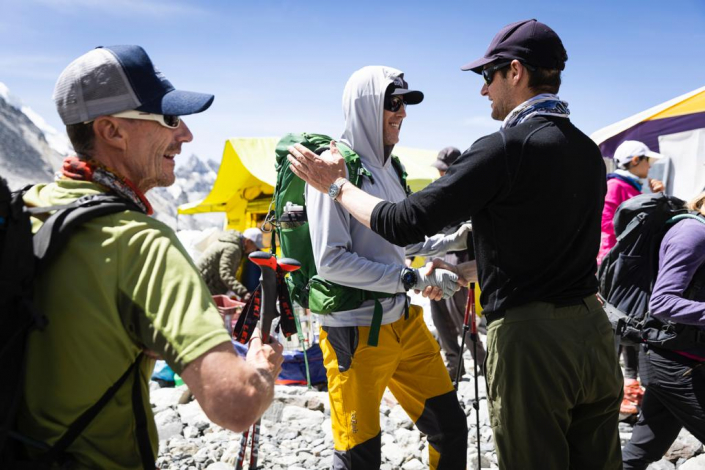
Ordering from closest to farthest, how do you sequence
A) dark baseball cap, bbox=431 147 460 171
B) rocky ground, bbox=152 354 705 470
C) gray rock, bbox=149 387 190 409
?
rocky ground, bbox=152 354 705 470 < gray rock, bbox=149 387 190 409 < dark baseball cap, bbox=431 147 460 171

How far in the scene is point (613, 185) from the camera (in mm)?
6508

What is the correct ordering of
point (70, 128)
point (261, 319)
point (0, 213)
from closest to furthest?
point (0, 213) < point (70, 128) < point (261, 319)

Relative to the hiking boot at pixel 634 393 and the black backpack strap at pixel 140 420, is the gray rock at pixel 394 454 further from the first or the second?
the black backpack strap at pixel 140 420

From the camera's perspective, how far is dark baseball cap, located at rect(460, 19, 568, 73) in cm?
244

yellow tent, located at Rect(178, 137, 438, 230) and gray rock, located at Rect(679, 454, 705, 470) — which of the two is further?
yellow tent, located at Rect(178, 137, 438, 230)

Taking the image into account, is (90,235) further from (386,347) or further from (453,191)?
(386,347)

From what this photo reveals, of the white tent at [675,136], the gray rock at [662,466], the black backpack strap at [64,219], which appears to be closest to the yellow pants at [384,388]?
the black backpack strap at [64,219]

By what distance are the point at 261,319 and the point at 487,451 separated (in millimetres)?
3656

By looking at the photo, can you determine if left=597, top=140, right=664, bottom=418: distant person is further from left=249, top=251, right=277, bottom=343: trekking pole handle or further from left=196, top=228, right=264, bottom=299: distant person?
left=196, top=228, right=264, bottom=299: distant person

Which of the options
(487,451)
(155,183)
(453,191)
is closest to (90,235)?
(155,183)

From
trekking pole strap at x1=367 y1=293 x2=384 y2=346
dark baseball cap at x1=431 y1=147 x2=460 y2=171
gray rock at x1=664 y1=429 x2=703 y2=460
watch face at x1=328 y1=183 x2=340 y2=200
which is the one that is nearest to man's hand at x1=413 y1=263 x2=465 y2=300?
trekking pole strap at x1=367 y1=293 x2=384 y2=346

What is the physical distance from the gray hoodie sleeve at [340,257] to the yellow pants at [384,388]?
27cm

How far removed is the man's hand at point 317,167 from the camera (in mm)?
2705

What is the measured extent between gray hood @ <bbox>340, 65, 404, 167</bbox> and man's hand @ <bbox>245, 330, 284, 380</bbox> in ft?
5.48
